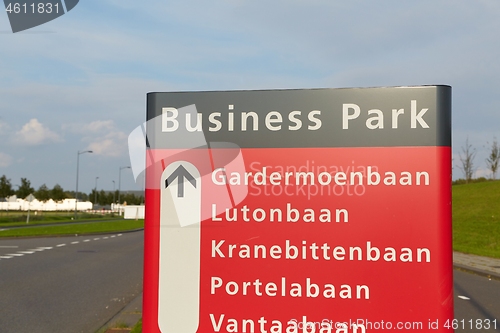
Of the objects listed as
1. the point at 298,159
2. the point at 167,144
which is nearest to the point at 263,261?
the point at 298,159

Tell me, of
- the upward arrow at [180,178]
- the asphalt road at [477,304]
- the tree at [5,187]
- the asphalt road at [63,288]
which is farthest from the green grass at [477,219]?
the tree at [5,187]

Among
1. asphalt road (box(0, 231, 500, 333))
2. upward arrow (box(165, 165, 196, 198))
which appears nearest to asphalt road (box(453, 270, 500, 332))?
asphalt road (box(0, 231, 500, 333))

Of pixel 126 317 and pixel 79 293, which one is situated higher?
pixel 126 317

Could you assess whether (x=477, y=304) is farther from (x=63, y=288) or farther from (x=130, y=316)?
(x=63, y=288)

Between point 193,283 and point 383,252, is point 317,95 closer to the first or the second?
point 383,252

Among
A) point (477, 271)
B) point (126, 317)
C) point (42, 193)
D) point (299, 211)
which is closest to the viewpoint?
point (299, 211)

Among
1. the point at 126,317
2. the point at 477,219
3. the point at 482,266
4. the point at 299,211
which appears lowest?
the point at 482,266

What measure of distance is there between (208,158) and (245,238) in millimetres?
401

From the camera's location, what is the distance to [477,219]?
32406 mm

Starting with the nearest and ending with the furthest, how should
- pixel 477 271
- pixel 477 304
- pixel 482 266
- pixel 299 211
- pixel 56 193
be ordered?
pixel 299 211, pixel 477 304, pixel 477 271, pixel 482 266, pixel 56 193

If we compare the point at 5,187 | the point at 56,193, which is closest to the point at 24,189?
the point at 5,187

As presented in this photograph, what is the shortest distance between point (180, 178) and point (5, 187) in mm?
70995

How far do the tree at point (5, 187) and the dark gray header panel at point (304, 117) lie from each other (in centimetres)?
7087

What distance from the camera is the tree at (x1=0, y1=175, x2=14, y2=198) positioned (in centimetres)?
6694
